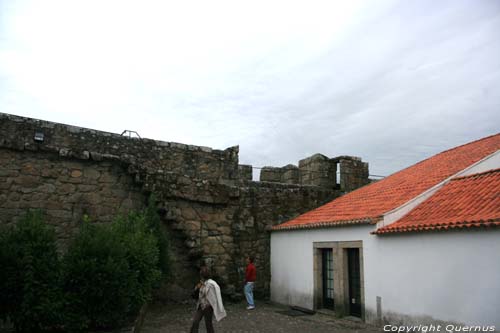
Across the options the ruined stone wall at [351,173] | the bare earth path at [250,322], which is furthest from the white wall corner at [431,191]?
the ruined stone wall at [351,173]

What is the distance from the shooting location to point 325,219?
11.8 metres

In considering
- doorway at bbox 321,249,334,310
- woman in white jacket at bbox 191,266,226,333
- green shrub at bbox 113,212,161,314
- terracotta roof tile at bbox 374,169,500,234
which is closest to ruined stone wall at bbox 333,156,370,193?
doorway at bbox 321,249,334,310

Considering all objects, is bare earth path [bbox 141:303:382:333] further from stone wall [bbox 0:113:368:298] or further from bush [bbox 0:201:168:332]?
bush [bbox 0:201:168:332]

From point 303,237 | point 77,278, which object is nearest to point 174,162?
point 303,237

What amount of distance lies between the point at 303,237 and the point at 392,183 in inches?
122

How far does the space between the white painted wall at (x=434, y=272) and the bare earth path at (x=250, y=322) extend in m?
0.92

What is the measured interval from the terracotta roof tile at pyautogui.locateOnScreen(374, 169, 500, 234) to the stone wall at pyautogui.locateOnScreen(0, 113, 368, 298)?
16.9ft

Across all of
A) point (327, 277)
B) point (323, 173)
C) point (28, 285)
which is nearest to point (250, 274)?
point (327, 277)

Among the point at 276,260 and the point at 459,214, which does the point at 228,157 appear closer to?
the point at 276,260

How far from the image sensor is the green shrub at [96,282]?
6680mm

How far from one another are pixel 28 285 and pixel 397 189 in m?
9.01

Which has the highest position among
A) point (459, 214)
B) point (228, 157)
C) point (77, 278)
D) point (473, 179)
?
point (228, 157)

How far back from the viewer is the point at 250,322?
32.5 ft

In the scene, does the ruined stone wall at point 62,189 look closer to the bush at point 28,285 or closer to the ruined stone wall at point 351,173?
the bush at point 28,285
